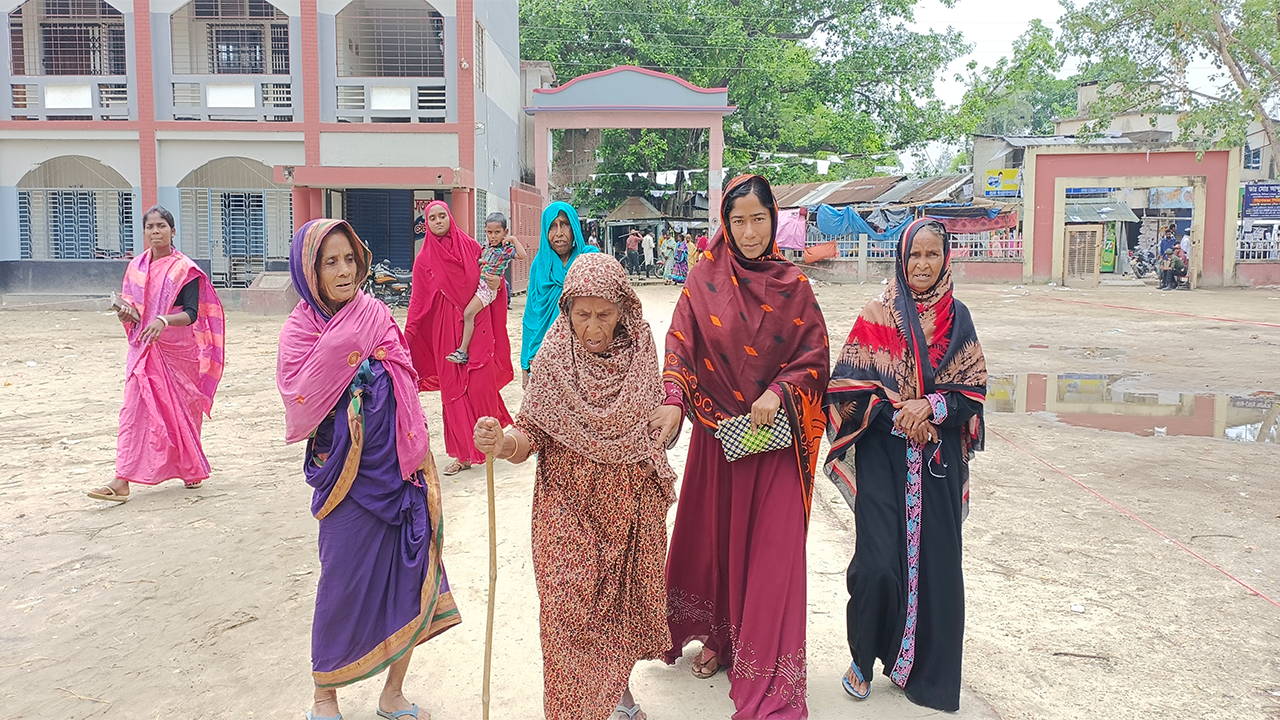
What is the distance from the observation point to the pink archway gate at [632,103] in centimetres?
2239

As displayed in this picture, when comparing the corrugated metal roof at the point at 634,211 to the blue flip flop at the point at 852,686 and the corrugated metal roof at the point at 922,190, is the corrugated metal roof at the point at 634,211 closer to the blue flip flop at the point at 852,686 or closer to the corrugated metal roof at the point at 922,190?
the corrugated metal roof at the point at 922,190

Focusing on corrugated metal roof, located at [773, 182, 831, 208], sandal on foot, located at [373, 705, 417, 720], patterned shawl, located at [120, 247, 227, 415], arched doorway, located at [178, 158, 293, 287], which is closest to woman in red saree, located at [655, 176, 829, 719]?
sandal on foot, located at [373, 705, 417, 720]

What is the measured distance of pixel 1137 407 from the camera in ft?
28.0

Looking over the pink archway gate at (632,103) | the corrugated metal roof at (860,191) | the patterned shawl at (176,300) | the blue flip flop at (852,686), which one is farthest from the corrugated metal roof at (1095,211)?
the blue flip flop at (852,686)

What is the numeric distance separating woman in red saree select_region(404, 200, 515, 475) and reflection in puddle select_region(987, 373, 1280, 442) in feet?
15.8

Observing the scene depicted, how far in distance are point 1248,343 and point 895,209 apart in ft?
59.1

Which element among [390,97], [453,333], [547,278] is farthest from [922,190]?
[453,333]

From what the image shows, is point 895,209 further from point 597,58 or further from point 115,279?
point 115,279

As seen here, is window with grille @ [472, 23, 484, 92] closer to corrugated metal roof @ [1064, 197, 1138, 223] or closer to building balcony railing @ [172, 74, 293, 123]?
building balcony railing @ [172, 74, 293, 123]

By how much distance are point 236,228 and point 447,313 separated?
14994 millimetres

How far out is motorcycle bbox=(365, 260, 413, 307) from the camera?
57.9 feet

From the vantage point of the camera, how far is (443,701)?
305 centimetres

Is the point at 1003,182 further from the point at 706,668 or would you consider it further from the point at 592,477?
the point at 592,477

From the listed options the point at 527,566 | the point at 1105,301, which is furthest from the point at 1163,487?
the point at 1105,301
